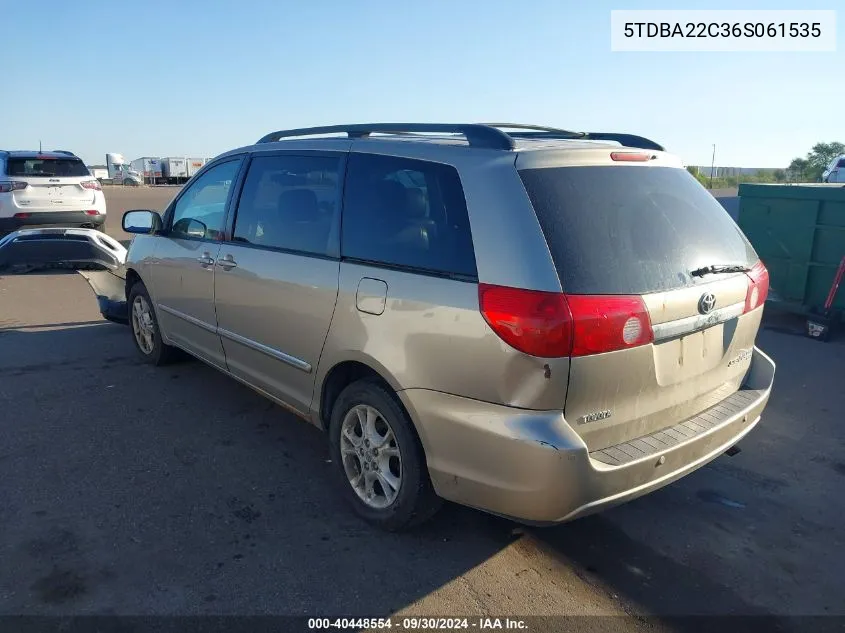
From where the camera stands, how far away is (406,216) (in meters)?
3.14

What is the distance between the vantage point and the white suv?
465 inches

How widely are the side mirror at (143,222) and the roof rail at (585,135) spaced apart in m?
2.99

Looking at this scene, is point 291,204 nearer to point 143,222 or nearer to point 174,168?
point 143,222

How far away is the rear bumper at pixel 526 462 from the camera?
2.53 meters

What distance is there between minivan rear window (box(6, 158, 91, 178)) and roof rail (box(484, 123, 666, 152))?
37.2ft

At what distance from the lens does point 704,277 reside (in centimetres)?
293

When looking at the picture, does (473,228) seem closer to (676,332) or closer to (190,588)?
(676,332)

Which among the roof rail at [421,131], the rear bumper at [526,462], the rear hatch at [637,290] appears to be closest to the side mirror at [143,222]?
the roof rail at [421,131]

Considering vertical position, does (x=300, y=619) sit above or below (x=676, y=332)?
below

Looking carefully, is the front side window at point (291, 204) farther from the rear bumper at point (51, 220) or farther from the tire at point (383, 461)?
the rear bumper at point (51, 220)

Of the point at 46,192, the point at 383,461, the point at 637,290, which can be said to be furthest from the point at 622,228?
the point at 46,192

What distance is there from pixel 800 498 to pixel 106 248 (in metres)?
8.70

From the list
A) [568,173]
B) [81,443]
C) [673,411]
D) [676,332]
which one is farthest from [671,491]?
[81,443]

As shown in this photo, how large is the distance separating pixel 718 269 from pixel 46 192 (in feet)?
40.4
